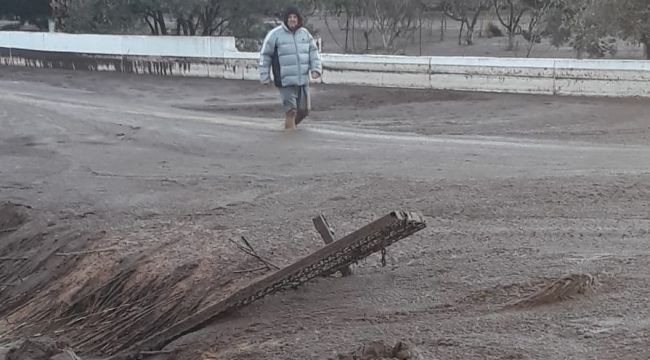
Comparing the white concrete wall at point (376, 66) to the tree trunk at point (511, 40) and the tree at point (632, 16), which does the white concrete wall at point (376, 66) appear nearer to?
the tree at point (632, 16)

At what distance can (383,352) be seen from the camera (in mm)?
5203

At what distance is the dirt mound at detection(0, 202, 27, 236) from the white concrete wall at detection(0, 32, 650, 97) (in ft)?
30.5

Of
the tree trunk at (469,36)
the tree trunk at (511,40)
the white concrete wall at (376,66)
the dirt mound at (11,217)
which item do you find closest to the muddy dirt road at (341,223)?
the dirt mound at (11,217)

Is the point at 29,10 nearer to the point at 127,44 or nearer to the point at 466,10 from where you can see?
the point at 127,44

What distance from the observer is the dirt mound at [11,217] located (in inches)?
374

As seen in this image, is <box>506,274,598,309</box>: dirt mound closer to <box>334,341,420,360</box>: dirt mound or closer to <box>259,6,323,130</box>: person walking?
<box>334,341,420,360</box>: dirt mound

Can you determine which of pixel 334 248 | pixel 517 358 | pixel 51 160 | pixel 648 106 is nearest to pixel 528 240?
pixel 334 248

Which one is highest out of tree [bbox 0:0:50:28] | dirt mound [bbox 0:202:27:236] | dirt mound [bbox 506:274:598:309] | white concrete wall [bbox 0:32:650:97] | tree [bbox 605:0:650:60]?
tree [bbox 0:0:50:28]

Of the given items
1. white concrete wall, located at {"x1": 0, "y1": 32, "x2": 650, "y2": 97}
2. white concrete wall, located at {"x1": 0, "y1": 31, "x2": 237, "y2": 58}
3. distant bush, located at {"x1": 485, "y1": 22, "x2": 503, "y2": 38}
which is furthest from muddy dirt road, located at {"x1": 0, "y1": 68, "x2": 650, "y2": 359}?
distant bush, located at {"x1": 485, "y1": 22, "x2": 503, "y2": 38}

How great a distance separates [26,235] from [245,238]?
2582mm

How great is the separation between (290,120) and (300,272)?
704 centimetres

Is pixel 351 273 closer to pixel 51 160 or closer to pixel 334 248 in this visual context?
pixel 334 248

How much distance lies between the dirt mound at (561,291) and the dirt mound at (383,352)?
36.4 inches

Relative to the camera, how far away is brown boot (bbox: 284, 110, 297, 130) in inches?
518
